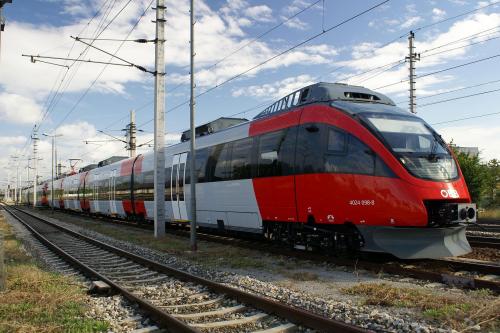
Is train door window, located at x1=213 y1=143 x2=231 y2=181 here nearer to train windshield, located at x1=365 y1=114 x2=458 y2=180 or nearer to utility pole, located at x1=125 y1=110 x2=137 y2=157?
train windshield, located at x1=365 y1=114 x2=458 y2=180

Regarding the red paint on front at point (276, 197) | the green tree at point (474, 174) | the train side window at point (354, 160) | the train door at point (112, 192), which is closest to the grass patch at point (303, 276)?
the red paint on front at point (276, 197)

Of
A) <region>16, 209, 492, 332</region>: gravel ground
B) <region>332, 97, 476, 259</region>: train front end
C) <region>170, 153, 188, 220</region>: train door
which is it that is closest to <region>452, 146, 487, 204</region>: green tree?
<region>170, 153, 188, 220</region>: train door

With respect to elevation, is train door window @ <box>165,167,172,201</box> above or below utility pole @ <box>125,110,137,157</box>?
below

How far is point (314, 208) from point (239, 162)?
4075 mm

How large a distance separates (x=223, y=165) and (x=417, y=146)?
6.99m

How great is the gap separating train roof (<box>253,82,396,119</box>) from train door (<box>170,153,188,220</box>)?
6687mm

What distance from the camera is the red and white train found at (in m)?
9.00

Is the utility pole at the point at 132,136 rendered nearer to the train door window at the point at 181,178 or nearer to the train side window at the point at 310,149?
the train door window at the point at 181,178

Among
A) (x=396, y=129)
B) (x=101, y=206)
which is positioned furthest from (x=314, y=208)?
(x=101, y=206)

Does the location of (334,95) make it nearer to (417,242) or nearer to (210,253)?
(417,242)

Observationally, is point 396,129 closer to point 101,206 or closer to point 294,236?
point 294,236

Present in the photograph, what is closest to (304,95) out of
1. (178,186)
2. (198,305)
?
(198,305)

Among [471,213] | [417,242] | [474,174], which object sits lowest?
[417,242]

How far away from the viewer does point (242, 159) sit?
1403 centimetres
